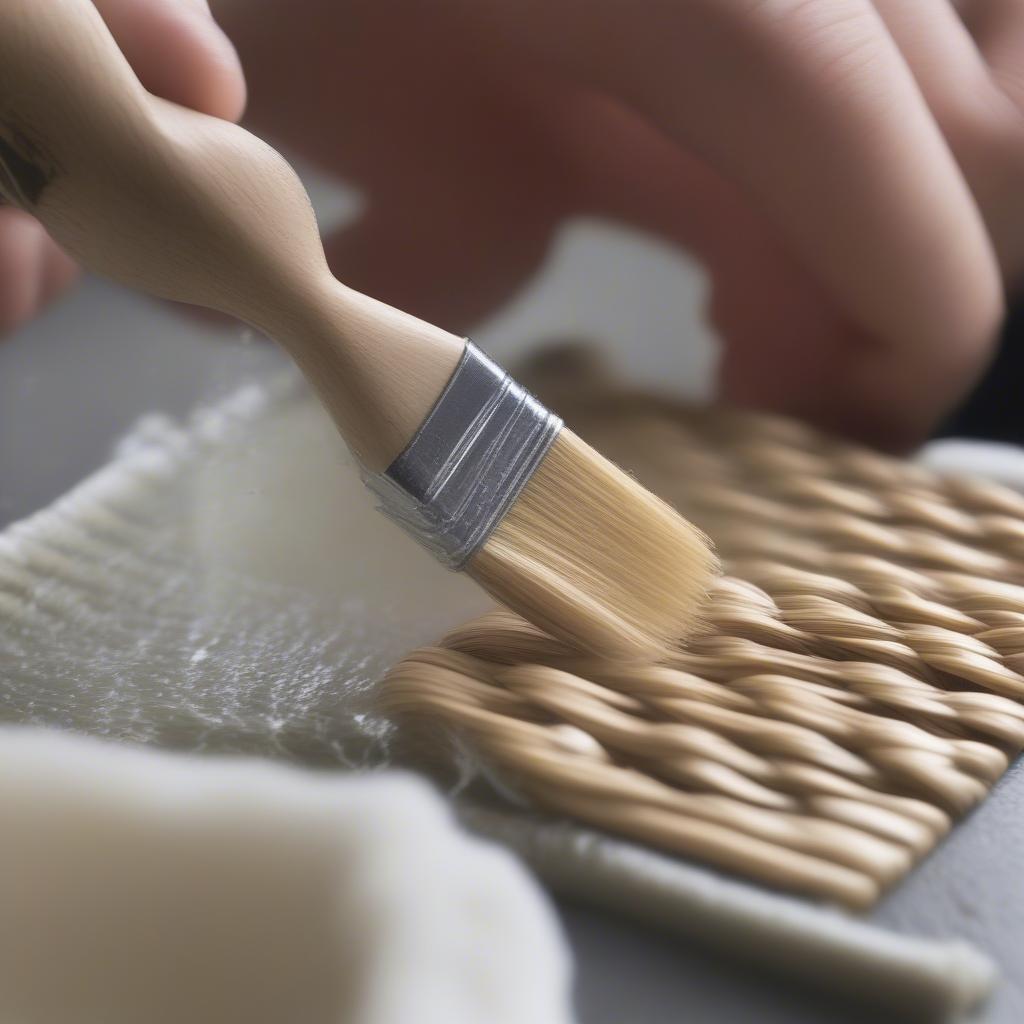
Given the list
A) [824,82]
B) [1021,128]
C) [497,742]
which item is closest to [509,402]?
[497,742]

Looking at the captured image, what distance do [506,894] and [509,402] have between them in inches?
6.9

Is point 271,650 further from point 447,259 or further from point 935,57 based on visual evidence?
point 935,57

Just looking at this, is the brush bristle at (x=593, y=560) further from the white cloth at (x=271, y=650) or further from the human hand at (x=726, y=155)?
the human hand at (x=726, y=155)

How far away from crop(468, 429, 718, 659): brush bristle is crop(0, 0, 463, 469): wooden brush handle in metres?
0.05

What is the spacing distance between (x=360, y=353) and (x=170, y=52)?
12cm

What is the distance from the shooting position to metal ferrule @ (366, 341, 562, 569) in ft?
1.39

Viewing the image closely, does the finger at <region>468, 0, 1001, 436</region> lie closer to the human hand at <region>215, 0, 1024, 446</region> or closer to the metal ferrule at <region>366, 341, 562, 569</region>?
the human hand at <region>215, 0, 1024, 446</region>

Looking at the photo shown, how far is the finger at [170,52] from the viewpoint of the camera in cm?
43

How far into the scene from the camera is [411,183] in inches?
27.5

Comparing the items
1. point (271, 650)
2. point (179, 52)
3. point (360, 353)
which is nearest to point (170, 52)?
point (179, 52)

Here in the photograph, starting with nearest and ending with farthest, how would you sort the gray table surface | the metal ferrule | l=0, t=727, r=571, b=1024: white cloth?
l=0, t=727, r=571, b=1024: white cloth < the metal ferrule < the gray table surface

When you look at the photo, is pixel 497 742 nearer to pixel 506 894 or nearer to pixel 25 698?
pixel 506 894

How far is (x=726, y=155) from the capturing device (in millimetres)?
589

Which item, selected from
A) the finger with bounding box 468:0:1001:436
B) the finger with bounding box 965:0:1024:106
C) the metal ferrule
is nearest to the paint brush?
the metal ferrule
